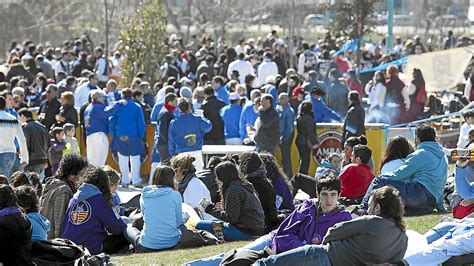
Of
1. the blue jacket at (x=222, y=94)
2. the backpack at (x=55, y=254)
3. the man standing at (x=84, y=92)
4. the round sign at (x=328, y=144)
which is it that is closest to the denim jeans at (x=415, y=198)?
the backpack at (x=55, y=254)

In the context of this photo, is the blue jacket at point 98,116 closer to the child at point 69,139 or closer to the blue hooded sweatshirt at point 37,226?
the child at point 69,139

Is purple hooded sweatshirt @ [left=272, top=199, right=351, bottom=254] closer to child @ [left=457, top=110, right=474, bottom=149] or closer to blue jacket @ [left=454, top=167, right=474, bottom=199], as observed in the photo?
blue jacket @ [left=454, top=167, right=474, bottom=199]

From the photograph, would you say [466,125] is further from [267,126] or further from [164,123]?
[164,123]

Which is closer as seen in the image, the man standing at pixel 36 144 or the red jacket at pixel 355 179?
the red jacket at pixel 355 179

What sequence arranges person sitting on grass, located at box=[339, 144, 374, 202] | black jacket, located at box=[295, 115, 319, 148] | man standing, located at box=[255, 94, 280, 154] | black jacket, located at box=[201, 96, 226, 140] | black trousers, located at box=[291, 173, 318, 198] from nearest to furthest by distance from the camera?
person sitting on grass, located at box=[339, 144, 374, 202], black trousers, located at box=[291, 173, 318, 198], man standing, located at box=[255, 94, 280, 154], black jacket, located at box=[295, 115, 319, 148], black jacket, located at box=[201, 96, 226, 140]

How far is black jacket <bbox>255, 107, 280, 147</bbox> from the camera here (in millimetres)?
20125

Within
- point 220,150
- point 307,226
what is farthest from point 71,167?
point 220,150

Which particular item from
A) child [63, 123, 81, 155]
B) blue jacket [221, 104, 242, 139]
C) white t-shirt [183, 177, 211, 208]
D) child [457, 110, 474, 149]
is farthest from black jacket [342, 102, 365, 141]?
white t-shirt [183, 177, 211, 208]

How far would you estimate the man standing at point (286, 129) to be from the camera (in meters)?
20.5

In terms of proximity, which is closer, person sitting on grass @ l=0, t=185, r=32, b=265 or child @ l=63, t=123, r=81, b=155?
person sitting on grass @ l=0, t=185, r=32, b=265

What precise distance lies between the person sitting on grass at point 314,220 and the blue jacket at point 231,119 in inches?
422

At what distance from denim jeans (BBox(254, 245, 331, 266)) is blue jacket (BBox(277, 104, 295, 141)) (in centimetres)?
1005

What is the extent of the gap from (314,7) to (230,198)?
132 ft

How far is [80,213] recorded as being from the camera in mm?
12789
